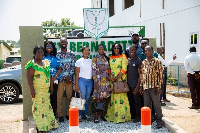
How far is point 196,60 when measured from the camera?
7801 millimetres

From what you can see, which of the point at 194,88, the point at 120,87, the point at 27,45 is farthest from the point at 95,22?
the point at 194,88

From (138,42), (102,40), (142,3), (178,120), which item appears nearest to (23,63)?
(102,40)

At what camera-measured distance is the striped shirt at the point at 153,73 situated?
209 inches

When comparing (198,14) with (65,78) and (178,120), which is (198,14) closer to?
(178,120)

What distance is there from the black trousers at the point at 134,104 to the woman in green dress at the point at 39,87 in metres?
1.95

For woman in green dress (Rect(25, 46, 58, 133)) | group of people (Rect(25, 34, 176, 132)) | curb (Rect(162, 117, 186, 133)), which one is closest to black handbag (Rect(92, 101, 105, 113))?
group of people (Rect(25, 34, 176, 132))

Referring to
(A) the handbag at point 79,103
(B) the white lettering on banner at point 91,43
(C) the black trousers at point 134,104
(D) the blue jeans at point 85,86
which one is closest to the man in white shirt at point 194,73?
(B) the white lettering on banner at point 91,43

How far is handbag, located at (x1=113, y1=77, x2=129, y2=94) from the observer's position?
5.88 metres

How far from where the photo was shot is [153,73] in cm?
532

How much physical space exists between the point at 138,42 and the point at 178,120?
210cm

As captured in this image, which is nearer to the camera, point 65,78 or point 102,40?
point 65,78

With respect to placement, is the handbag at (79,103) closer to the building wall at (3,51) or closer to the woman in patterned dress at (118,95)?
the woman in patterned dress at (118,95)

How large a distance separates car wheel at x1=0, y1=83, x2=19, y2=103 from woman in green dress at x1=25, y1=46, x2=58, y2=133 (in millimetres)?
4958

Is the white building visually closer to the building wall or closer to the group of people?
the group of people
